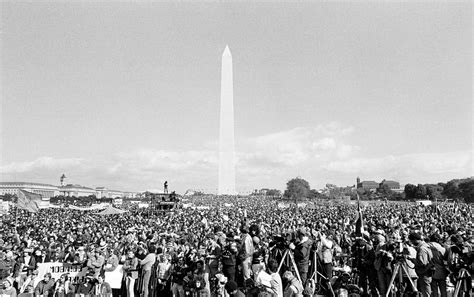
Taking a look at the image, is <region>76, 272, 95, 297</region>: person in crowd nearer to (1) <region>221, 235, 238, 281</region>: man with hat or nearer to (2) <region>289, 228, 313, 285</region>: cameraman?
(1) <region>221, 235, 238, 281</region>: man with hat

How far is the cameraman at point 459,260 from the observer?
6.92m

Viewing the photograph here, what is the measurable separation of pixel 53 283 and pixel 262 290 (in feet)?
19.8

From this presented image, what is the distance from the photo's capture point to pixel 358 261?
901 centimetres

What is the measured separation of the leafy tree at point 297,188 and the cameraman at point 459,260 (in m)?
113

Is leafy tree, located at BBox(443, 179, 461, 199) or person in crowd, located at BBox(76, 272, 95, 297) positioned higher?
leafy tree, located at BBox(443, 179, 461, 199)

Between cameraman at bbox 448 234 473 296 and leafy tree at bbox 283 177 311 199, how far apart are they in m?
113

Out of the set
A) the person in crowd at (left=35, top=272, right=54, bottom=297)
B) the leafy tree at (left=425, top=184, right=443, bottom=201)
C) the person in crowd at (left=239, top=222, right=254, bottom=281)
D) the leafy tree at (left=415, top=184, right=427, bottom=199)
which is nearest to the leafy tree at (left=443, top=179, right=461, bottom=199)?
the leafy tree at (left=425, top=184, right=443, bottom=201)

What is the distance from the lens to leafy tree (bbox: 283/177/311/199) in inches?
4838

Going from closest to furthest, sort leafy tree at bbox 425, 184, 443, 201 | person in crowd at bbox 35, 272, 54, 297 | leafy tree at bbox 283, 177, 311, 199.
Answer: person in crowd at bbox 35, 272, 54, 297 < leafy tree at bbox 425, 184, 443, 201 < leafy tree at bbox 283, 177, 311, 199

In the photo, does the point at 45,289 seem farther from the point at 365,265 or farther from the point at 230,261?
the point at 365,265

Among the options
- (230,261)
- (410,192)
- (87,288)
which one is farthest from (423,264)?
(410,192)

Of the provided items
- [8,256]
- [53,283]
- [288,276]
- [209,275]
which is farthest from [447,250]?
[8,256]

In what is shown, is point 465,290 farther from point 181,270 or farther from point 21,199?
point 21,199

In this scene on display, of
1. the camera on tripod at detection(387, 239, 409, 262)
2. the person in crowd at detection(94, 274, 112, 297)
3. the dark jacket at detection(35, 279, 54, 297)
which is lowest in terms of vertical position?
the dark jacket at detection(35, 279, 54, 297)
